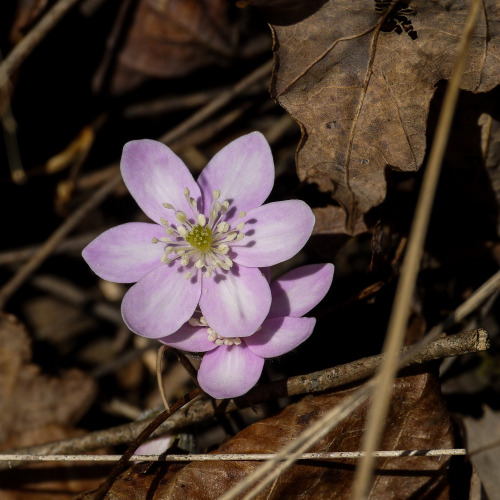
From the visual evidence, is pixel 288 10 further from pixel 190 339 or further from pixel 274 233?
pixel 190 339

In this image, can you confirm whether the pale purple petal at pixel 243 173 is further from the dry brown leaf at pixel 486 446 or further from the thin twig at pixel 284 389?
the dry brown leaf at pixel 486 446

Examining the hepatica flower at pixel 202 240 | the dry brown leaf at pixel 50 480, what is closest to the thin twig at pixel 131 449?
the hepatica flower at pixel 202 240

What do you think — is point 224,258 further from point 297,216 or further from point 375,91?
point 375,91

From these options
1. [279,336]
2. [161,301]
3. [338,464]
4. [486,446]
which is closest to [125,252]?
[161,301]

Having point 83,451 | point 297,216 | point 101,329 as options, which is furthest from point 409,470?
point 101,329

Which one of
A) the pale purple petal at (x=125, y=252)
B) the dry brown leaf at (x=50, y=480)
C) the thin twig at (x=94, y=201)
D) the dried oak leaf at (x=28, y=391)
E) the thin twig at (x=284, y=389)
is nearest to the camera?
the thin twig at (x=284, y=389)

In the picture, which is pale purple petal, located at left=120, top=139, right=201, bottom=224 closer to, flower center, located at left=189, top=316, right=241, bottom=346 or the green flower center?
the green flower center
